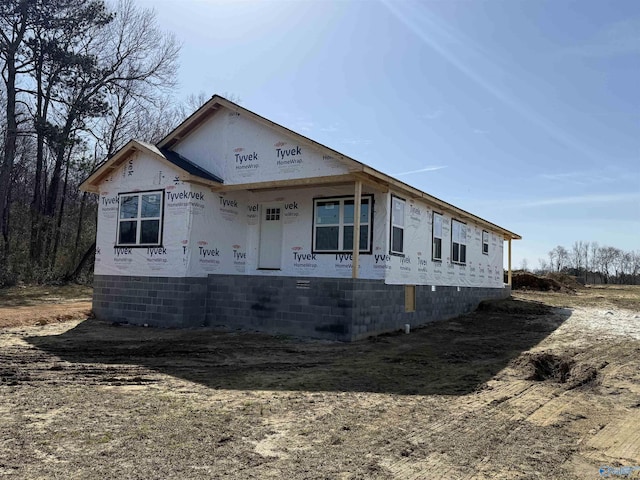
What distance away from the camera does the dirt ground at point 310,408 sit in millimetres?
3938

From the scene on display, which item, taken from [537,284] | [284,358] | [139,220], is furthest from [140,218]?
[537,284]

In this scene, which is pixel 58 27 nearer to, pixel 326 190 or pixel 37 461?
pixel 326 190

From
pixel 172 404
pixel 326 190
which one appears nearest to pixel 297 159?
pixel 326 190

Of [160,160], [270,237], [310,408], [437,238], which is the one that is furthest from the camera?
[437,238]

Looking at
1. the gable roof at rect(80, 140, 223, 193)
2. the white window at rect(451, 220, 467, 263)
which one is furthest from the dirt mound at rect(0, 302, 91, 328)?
the white window at rect(451, 220, 467, 263)

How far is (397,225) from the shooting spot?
13078mm

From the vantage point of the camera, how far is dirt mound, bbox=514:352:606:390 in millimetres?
7579

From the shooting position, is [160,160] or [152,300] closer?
[152,300]

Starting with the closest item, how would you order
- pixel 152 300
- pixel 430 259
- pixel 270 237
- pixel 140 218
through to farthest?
1. pixel 152 300
2. pixel 140 218
3. pixel 270 237
4. pixel 430 259

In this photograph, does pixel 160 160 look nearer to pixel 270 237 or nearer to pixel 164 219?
pixel 164 219

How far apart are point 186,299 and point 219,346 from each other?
119 inches

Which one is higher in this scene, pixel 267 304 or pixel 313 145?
pixel 313 145

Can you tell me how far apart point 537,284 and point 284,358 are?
29.1 m

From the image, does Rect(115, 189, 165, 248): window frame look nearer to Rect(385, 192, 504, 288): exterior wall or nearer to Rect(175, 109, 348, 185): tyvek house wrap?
Rect(175, 109, 348, 185): tyvek house wrap
